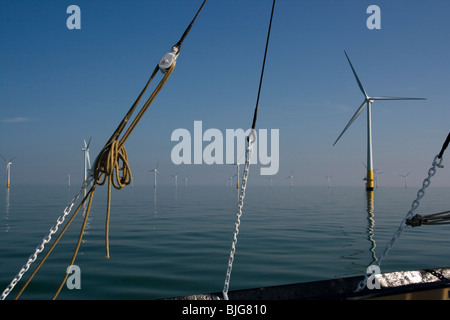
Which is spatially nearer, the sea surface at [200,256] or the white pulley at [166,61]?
the white pulley at [166,61]

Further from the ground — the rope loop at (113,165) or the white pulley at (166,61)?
the white pulley at (166,61)

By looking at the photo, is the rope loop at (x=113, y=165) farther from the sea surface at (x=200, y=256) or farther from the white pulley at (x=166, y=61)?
the sea surface at (x=200, y=256)

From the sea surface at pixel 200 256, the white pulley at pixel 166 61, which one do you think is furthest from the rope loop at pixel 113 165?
the sea surface at pixel 200 256

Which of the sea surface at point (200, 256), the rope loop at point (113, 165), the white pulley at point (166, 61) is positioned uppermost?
the white pulley at point (166, 61)

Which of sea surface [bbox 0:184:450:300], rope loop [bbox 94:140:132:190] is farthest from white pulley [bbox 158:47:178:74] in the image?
sea surface [bbox 0:184:450:300]

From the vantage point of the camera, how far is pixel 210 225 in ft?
72.7

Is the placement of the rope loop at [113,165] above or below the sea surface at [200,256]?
above

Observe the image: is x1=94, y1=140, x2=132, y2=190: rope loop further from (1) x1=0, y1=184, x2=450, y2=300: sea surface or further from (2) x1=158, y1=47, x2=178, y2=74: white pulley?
(1) x1=0, y1=184, x2=450, y2=300: sea surface

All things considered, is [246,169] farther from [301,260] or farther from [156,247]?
[156,247]

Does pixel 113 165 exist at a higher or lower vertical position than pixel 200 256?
higher

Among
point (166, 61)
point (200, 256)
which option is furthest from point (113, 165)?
point (200, 256)

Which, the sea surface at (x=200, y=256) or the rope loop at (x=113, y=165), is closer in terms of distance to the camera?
the rope loop at (x=113, y=165)

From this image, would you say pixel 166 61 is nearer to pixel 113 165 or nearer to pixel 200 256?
pixel 113 165
